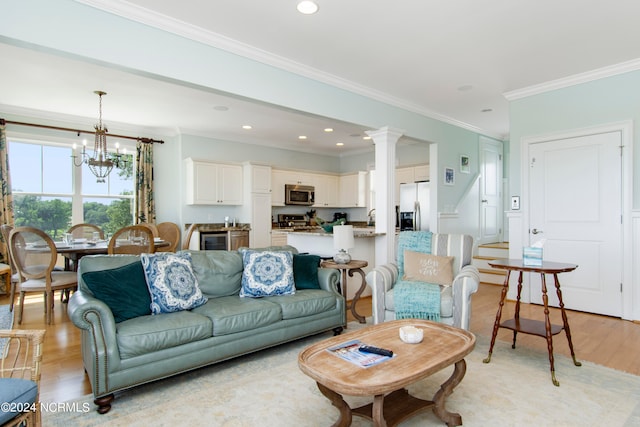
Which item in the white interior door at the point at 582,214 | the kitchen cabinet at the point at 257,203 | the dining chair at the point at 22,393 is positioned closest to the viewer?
the dining chair at the point at 22,393

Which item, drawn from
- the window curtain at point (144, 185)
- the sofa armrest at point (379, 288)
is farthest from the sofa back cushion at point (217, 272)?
the window curtain at point (144, 185)

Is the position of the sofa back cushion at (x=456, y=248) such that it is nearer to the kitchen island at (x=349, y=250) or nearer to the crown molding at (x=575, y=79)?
the kitchen island at (x=349, y=250)

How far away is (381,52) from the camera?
3.50 metres

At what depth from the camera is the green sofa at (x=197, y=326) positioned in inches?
83.9

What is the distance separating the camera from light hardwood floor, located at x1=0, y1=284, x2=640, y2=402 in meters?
2.49

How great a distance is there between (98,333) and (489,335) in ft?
10.4

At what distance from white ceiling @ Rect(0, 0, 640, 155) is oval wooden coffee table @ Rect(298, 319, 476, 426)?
7.80ft

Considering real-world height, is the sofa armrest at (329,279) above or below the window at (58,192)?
below

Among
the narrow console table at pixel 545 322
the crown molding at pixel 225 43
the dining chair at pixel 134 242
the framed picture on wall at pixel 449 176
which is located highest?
the crown molding at pixel 225 43

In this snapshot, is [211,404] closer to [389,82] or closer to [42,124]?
[389,82]

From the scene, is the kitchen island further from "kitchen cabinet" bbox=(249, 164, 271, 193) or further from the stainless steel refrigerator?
Result: "kitchen cabinet" bbox=(249, 164, 271, 193)

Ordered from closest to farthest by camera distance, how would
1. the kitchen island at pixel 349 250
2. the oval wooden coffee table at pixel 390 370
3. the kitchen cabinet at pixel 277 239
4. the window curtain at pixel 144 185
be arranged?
the oval wooden coffee table at pixel 390 370, the kitchen island at pixel 349 250, the window curtain at pixel 144 185, the kitchen cabinet at pixel 277 239

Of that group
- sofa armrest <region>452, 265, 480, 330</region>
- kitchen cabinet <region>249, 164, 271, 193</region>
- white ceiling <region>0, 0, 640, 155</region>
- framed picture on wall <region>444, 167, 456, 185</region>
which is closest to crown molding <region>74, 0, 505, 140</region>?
white ceiling <region>0, 0, 640, 155</region>

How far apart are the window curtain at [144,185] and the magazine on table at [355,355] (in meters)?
5.32
